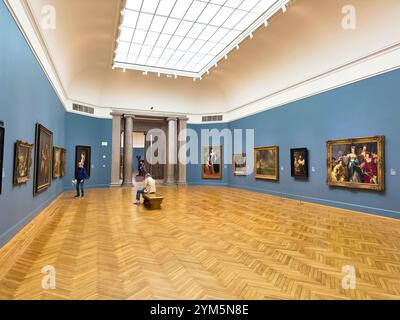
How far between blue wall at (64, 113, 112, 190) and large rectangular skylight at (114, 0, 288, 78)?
4551 mm

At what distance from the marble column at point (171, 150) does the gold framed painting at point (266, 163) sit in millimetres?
7129

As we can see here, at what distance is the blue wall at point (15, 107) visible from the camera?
468 centimetres

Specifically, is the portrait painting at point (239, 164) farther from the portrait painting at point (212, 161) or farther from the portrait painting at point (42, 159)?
the portrait painting at point (42, 159)

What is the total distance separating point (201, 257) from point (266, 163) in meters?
10.8

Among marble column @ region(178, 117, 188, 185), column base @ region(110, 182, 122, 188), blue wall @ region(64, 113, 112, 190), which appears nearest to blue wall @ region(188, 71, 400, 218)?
marble column @ region(178, 117, 188, 185)

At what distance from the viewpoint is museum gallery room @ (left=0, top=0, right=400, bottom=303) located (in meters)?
3.75

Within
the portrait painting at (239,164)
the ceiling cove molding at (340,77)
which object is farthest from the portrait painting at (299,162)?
the portrait painting at (239,164)

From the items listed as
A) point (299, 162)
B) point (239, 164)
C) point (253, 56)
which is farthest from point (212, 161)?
point (253, 56)

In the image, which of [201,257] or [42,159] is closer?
[201,257]

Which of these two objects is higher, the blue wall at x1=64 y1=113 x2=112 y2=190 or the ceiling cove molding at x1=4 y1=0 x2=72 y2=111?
the ceiling cove molding at x1=4 y1=0 x2=72 y2=111

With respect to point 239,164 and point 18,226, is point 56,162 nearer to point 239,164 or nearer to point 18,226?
point 18,226

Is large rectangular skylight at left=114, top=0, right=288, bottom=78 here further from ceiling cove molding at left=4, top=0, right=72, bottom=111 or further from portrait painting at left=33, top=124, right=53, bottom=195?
portrait painting at left=33, top=124, right=53, bottom=195

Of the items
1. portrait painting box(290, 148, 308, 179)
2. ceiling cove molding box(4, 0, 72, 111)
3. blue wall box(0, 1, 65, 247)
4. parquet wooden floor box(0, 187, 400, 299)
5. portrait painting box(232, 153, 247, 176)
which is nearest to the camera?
parquet wooden floor box(0, 187, 400, 299)

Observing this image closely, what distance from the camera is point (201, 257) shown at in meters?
4.38
